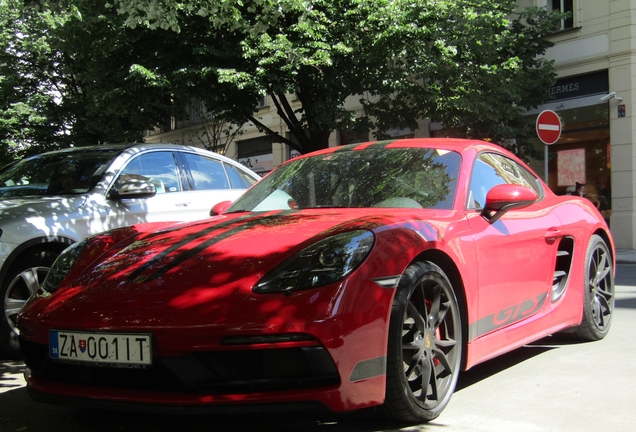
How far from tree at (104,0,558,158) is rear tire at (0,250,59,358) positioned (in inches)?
395

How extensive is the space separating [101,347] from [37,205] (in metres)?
2.93

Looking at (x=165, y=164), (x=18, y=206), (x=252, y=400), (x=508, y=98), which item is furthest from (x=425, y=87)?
(x=252, y=400)

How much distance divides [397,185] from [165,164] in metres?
3.60

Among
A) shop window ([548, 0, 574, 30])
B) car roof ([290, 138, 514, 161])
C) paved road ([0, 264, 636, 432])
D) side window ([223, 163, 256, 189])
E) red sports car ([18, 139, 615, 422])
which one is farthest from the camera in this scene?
shop window ([548, 0, 574, 30])

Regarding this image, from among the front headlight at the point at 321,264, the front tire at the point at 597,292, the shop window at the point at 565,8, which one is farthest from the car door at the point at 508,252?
the shop window at the point at 565,8

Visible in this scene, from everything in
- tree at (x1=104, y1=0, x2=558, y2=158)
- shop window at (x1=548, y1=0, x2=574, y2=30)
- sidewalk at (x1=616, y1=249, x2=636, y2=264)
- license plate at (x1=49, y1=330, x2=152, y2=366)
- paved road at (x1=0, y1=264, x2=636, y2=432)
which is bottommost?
sidewalk at (x1=616, y1=249, x2=636, y2=264)

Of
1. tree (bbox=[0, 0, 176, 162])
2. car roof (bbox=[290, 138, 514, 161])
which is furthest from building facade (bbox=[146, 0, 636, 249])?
car roof (bbox=[290, 138, 514, 161])

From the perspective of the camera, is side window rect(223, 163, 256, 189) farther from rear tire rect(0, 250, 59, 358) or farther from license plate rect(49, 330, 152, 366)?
license plate rect(49, 330, 152, 366)

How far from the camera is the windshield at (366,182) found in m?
3.92

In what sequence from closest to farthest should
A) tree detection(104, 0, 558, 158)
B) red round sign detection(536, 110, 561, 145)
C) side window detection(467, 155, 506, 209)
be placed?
side window detection(467, 155, 506, 209) → red round sign detection(536, 110, 561, 145) → tree detection(104, 0, 558, 158)

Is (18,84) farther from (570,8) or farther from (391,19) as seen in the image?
(570,8)

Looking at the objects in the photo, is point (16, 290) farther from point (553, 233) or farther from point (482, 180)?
point (553, 233)

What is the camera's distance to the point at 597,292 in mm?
5301

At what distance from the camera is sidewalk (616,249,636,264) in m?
14.4
